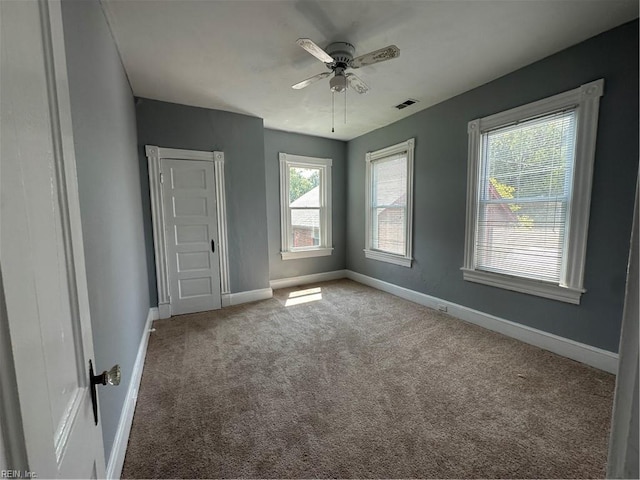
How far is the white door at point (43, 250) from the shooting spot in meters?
0.39

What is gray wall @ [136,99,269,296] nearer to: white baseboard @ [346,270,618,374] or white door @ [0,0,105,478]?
white baseboard @ [346,270,618,374]

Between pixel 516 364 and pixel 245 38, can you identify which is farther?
pixel 516 364

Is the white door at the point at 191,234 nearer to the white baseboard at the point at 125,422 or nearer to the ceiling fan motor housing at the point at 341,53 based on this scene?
the white baseboard at the point at 125,422

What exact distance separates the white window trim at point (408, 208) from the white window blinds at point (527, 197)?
0.97m

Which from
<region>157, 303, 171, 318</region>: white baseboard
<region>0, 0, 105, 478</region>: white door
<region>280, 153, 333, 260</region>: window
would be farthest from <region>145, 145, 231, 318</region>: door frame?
<region>0, 0, 105, 478</region>: white door

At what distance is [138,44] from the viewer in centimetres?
218

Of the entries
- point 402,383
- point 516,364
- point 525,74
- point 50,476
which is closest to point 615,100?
point 525,74

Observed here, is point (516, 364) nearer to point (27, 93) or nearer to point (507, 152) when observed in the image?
point (507, 152)

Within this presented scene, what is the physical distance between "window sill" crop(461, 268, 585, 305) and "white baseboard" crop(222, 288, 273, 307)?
8.77ft

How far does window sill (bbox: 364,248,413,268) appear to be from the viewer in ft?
13.1

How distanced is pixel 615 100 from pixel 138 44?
370 centimetres

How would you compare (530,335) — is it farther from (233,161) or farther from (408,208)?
(233,161)

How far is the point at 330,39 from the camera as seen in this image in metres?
2.15

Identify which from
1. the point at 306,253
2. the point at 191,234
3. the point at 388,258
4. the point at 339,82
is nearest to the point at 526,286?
the point at 388,258
